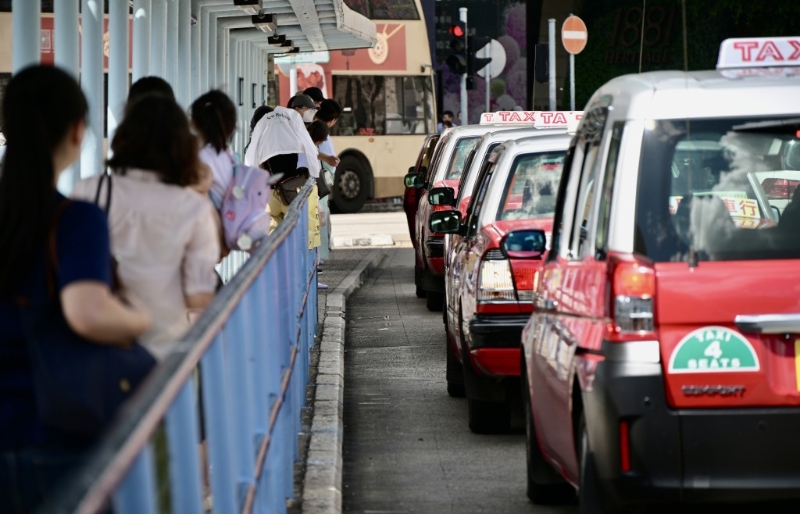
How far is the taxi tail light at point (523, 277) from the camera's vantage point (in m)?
9.09

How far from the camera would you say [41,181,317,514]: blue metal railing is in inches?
104

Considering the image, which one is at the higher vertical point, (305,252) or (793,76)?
(793,76)

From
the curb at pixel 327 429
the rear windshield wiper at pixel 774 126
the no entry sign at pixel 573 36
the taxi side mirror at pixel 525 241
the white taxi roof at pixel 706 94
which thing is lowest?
the curb at pixel 327 429

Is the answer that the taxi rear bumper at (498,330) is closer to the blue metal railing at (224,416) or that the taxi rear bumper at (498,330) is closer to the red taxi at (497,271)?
the red taxi at (497,271)

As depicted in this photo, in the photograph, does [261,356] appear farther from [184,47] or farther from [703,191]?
[184,47]

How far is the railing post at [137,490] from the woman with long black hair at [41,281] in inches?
47.2

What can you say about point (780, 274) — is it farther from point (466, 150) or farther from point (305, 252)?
point (466, 150)

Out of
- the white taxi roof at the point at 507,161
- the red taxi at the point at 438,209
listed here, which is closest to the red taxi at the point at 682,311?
the white taxi roof at the point at 507,161

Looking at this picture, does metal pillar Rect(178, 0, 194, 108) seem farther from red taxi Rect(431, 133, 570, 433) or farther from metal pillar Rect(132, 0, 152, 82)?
red taxi Rect(431, 133, 570, 433)

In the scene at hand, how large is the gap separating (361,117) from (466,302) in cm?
2808

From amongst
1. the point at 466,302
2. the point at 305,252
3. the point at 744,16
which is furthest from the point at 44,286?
the point at 744,16

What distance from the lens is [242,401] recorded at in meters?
4.86

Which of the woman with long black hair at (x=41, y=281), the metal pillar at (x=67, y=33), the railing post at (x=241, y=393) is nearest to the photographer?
the woman with long black hair at (x=41, y=281)

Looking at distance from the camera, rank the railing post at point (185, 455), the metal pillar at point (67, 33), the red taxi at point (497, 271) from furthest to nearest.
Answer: the metal pillar at point (67, 33)
the red taxi at point (497, 271)
the railing post at point (185, 455)
